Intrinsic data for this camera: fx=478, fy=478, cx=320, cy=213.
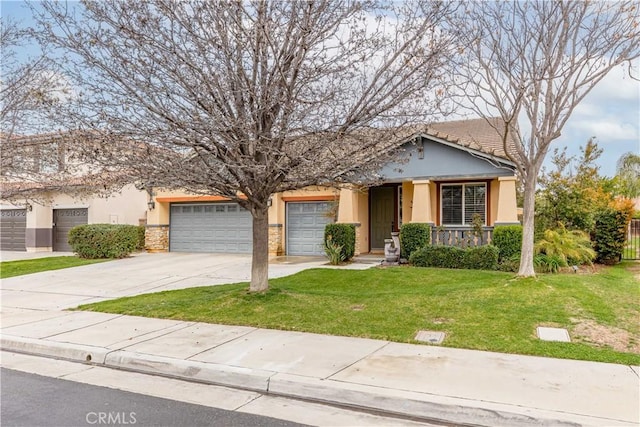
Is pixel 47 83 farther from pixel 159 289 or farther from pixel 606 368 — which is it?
pixel 606 368

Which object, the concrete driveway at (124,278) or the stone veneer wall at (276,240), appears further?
the stone veneer wall at (276,240)

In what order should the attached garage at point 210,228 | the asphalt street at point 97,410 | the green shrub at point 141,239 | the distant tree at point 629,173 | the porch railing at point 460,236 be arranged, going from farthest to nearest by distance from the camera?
the distant tree at point 629,173 → the green shrub at point 141,239 → the attached garage at point 210,228 → the porch railing at point 460,236 → the asphalt street at point 97,410

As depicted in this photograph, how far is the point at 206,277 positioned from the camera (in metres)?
14.2

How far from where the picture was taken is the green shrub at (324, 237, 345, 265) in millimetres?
15695

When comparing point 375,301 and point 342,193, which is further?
point 342,193

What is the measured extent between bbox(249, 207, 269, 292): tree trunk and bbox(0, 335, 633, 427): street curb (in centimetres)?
360

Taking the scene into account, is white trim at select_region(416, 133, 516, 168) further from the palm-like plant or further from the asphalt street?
the asphalt street

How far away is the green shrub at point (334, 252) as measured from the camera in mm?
15695

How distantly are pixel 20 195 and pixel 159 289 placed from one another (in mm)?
6649

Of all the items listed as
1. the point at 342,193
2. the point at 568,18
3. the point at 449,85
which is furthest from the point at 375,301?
the point at 342,193

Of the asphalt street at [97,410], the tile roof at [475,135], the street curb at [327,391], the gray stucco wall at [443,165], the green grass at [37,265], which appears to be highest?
the tile roof at [475,135]

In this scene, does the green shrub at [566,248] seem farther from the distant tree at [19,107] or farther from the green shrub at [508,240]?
the distant tree at [19,107]

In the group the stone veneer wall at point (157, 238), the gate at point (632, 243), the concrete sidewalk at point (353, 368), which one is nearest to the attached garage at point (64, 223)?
the stone veneer wall at point (157, 238)

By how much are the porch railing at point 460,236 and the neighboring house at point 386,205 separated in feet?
0.24
